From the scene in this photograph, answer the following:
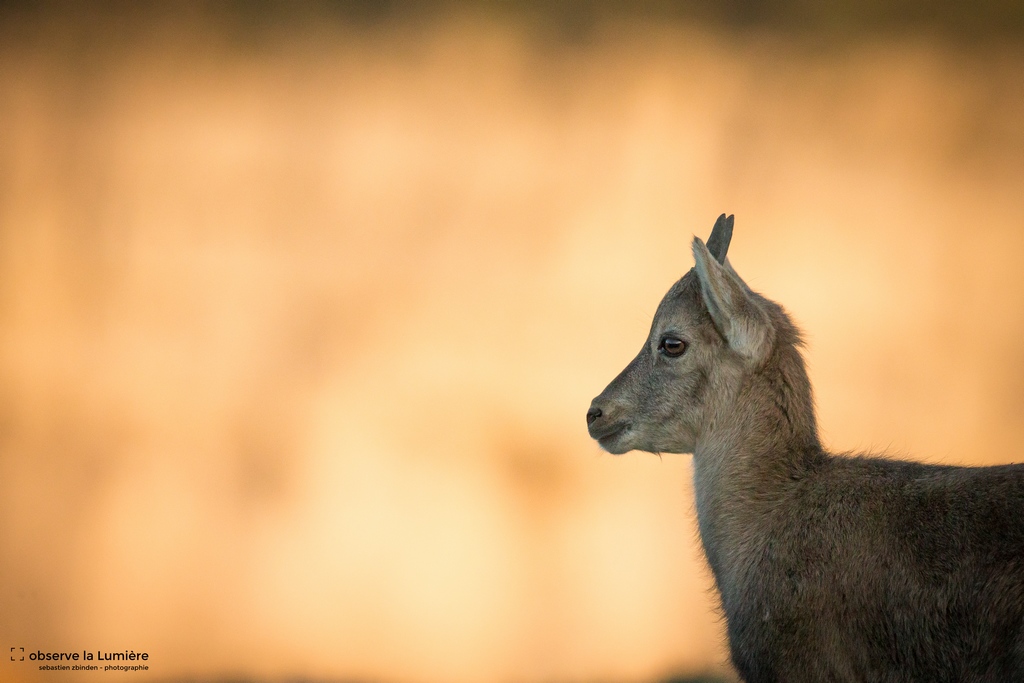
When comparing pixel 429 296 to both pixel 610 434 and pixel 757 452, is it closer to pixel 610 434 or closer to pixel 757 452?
pixel 610 434

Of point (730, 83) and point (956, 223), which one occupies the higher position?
point (730, 83)

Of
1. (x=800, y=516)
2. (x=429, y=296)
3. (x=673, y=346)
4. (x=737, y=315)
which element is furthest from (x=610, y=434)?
(x=429, y=296)

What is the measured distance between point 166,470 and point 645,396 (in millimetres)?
3784

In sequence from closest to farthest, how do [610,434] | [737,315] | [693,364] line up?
[737,315], [693,364], [610,434]

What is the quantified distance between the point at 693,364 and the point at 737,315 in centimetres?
30

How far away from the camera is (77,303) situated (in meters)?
6.94

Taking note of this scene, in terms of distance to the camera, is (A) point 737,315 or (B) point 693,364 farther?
(B) point 693,364

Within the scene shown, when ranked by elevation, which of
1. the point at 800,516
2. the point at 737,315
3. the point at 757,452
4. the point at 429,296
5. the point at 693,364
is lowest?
the point at 800,516

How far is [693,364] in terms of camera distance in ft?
14.2

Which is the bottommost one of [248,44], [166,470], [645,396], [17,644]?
[17,644]

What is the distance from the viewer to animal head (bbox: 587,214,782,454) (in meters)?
4.16

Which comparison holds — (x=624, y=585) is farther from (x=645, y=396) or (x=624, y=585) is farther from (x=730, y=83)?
(x=730, y=83)

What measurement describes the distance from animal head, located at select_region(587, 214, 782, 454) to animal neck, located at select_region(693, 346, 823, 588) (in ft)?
0.11

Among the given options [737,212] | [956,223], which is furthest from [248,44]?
[956,223]
